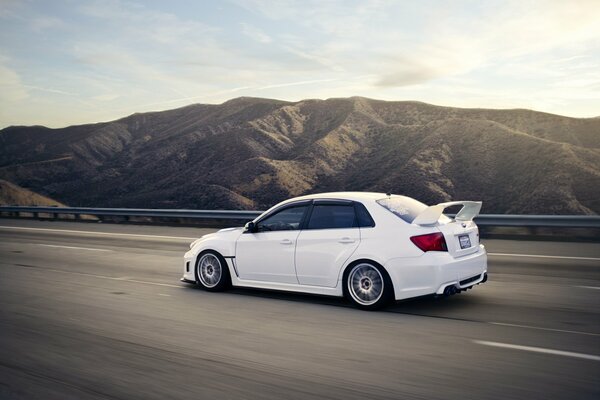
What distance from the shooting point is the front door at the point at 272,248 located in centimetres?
806

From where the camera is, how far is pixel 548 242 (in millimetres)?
14383

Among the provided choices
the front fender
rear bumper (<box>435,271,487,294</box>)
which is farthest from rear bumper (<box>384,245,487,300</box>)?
the front fender

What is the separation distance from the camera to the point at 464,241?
740 centimetres

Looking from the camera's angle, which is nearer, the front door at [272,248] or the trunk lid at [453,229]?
the trunk lid at [453,229]

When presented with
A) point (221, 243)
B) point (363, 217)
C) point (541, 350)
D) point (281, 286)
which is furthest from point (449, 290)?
point (221, 243)

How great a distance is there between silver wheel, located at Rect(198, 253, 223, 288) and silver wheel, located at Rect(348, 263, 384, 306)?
7.44 ft

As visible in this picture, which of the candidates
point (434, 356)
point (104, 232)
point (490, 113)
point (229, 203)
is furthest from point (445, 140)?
point (434, 356)

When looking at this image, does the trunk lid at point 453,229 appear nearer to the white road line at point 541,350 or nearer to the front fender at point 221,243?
the white road line at point 541,350

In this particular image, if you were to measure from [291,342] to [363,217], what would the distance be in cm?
214

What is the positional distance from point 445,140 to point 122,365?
57.0 m

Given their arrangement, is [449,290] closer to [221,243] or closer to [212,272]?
[221,243]

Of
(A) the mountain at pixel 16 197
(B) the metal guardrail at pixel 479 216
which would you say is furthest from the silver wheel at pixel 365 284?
(A) the mountain at pixel 16 197

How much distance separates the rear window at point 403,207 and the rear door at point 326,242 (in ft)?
1.46

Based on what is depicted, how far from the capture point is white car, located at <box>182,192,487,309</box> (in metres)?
7.04
